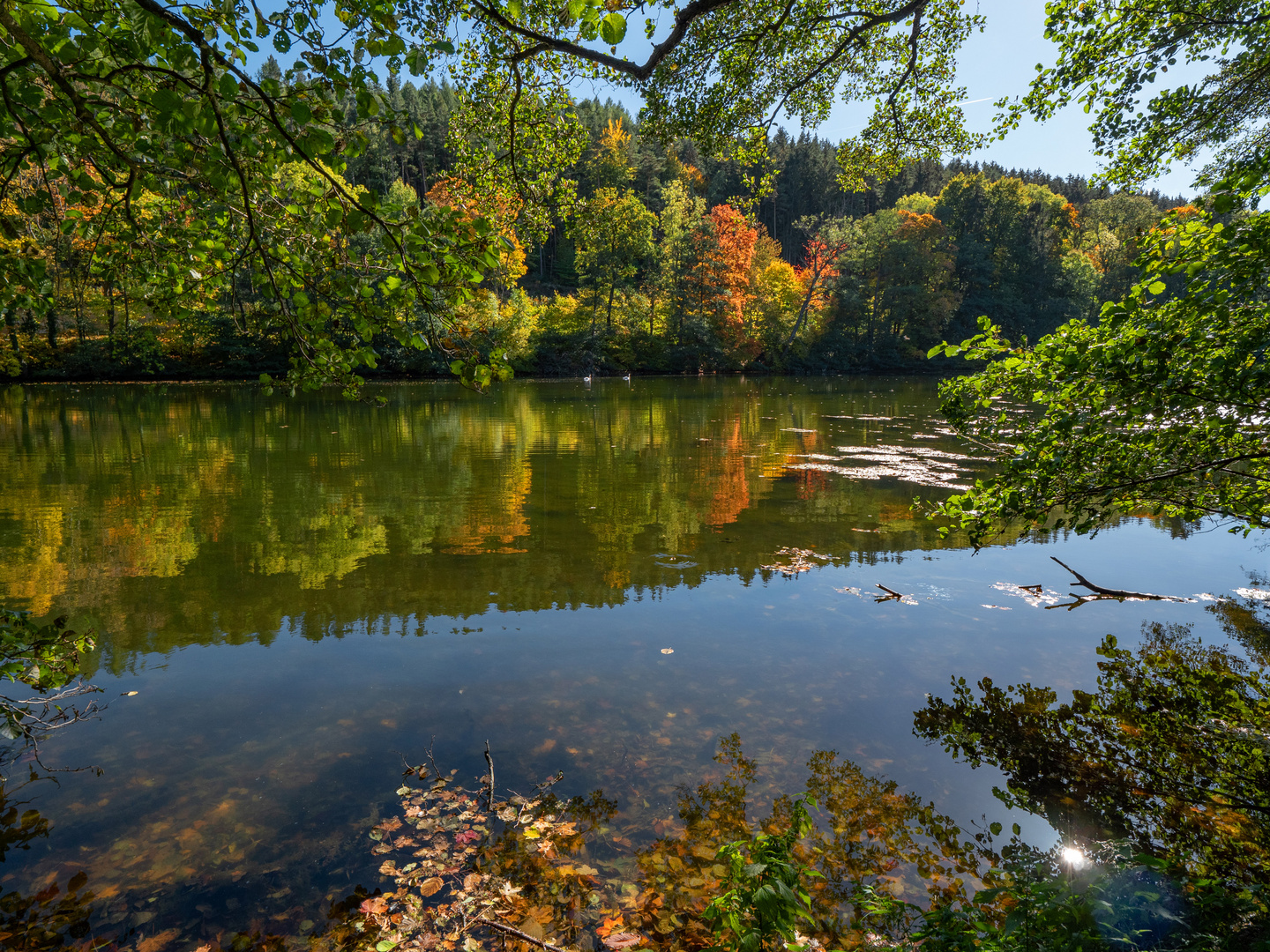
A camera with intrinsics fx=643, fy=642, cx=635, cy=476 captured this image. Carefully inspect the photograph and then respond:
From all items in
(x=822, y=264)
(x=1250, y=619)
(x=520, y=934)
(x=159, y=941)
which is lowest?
(x=159, y=941)

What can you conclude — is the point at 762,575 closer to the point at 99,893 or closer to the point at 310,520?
the point at 99,893

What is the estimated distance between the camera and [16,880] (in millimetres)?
3871

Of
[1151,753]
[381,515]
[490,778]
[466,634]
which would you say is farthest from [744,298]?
[490,778]

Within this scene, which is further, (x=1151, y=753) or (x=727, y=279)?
(x=727, y=279)

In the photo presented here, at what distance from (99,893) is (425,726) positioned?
2.24 meters

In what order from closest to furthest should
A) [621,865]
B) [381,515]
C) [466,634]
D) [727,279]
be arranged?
[621,865]
[466,634]
[381,515]
[727,279]

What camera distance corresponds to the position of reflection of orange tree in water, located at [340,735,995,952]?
11.6 ft

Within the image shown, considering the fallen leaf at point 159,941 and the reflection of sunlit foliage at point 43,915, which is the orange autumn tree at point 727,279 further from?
the fallen leaf at point 159,941

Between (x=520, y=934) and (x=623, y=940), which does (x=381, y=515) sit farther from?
(x=623, y=940)

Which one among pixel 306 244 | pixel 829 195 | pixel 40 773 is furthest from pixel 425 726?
pixel 829 195

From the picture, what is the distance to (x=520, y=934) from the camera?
11.3 feet

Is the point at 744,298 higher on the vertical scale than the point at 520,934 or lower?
higher

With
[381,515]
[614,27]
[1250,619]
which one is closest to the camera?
[614,27]

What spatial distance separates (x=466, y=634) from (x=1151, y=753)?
257 inches
